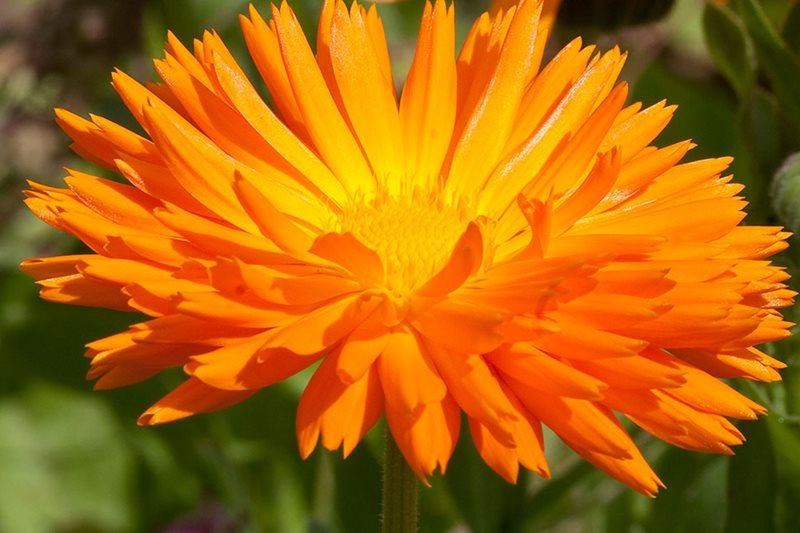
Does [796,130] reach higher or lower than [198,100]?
lower

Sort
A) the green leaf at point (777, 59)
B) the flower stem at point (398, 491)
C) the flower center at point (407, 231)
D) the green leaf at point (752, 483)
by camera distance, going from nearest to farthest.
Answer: the flower stem at point (398, 491) → the flower center at point (407, 231) → the green leaf at point (752, 483) → the green leaf at point (777, 59)

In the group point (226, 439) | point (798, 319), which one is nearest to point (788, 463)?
point (798, 319)

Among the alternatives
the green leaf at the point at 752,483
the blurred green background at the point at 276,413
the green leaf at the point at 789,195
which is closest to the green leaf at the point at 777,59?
the blurred green background at the point at 276,413

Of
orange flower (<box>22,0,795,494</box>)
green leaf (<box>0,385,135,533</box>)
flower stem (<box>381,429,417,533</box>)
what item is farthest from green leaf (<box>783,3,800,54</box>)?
green leaf (<box>0,385,135,533</box>)

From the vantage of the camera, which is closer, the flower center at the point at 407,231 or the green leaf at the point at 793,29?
the flower center at the point at 407,231

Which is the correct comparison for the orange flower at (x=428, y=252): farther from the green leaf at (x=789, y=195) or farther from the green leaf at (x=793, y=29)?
the green leaf at (x=793, y=29)

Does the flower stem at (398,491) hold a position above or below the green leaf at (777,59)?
below

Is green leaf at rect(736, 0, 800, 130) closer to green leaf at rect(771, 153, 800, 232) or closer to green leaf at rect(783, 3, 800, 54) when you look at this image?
green leaf at rect(783, 3, 800, 54)

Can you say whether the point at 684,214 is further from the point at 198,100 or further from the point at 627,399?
the point at 198,100
